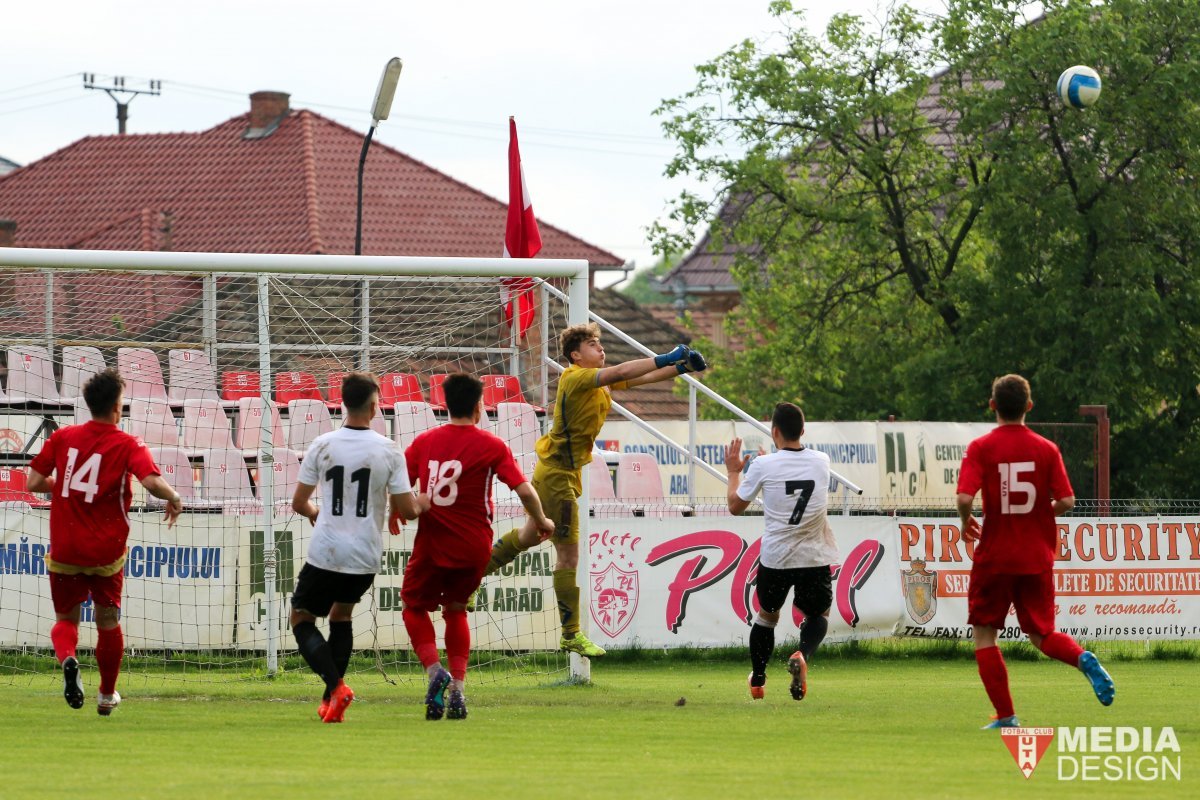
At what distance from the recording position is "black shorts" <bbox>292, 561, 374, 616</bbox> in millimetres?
9016

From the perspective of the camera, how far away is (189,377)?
16.3 metres

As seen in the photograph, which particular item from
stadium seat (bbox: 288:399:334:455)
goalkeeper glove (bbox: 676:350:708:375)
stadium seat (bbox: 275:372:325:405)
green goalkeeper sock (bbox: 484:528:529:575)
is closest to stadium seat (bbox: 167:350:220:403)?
stadium seat (bbox: 275:372:325:405)

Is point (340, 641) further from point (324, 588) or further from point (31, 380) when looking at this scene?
point (31, 380)

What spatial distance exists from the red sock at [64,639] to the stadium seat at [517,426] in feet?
15.6

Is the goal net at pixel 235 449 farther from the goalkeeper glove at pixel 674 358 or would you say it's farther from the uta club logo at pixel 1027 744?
the uta club logo at pixel 1027 744

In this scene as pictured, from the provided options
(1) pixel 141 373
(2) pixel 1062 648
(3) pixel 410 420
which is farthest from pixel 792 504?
(1) pixel 141 373

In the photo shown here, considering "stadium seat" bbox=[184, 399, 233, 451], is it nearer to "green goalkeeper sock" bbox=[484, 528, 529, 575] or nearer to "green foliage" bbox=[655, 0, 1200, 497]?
"green goalkeeper sock" bbox=[484, 528, 529, 575]

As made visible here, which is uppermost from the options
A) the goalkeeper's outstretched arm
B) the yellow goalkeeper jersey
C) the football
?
the football

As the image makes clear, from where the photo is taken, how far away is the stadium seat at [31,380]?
15.7 meters

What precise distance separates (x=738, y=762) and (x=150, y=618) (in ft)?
24.6

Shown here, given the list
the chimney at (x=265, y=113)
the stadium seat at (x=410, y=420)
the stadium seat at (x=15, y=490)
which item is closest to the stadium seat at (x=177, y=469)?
the stadium seat at (x=15, y=490)

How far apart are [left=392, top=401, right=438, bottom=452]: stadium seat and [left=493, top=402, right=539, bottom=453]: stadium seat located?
2.14 feet

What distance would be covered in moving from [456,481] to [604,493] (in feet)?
25.3

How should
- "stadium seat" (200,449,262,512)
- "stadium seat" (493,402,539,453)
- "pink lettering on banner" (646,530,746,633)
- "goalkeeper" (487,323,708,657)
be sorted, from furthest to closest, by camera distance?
"pink lettering on banner" (646,530,746,633) → "stadium seat" (493,402,539,453) → "stadium seat" (200,449,262,512) → "goalkeeper" (487,323,708,657)
